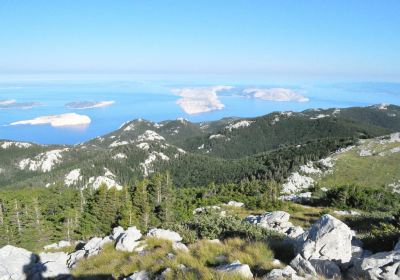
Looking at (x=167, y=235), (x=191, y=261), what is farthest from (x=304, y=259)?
(x=167, y=235)

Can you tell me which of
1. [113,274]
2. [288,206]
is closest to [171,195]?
[288,206]

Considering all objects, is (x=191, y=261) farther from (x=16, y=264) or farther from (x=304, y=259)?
(x=16, y=264)

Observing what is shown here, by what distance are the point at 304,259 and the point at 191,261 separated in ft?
15.3

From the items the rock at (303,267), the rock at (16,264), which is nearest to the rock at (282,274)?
the rock at (303,267)

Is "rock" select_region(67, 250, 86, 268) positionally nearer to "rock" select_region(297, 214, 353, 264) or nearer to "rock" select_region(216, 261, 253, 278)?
"rock" select_region(216, 261, 253, 278)

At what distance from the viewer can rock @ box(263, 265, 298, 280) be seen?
11.4m

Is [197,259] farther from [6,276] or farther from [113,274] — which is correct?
[6,276]

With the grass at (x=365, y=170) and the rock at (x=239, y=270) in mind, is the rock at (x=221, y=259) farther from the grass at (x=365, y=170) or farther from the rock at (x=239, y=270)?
the grass at (x=365, y=170)

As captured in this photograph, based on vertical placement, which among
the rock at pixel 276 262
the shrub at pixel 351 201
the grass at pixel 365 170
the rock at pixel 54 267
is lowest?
the grass at pixel 365 170

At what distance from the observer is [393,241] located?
15.1m

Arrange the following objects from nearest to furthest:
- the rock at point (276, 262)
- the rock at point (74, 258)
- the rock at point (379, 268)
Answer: the rock at point (379, 268) → the rock at point (276, 262) → the rock at point (74, 258)

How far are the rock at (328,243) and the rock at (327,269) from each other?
93cm

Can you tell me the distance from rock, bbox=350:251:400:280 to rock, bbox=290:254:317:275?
4.40 ft

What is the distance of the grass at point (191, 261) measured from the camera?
12.7 meters
